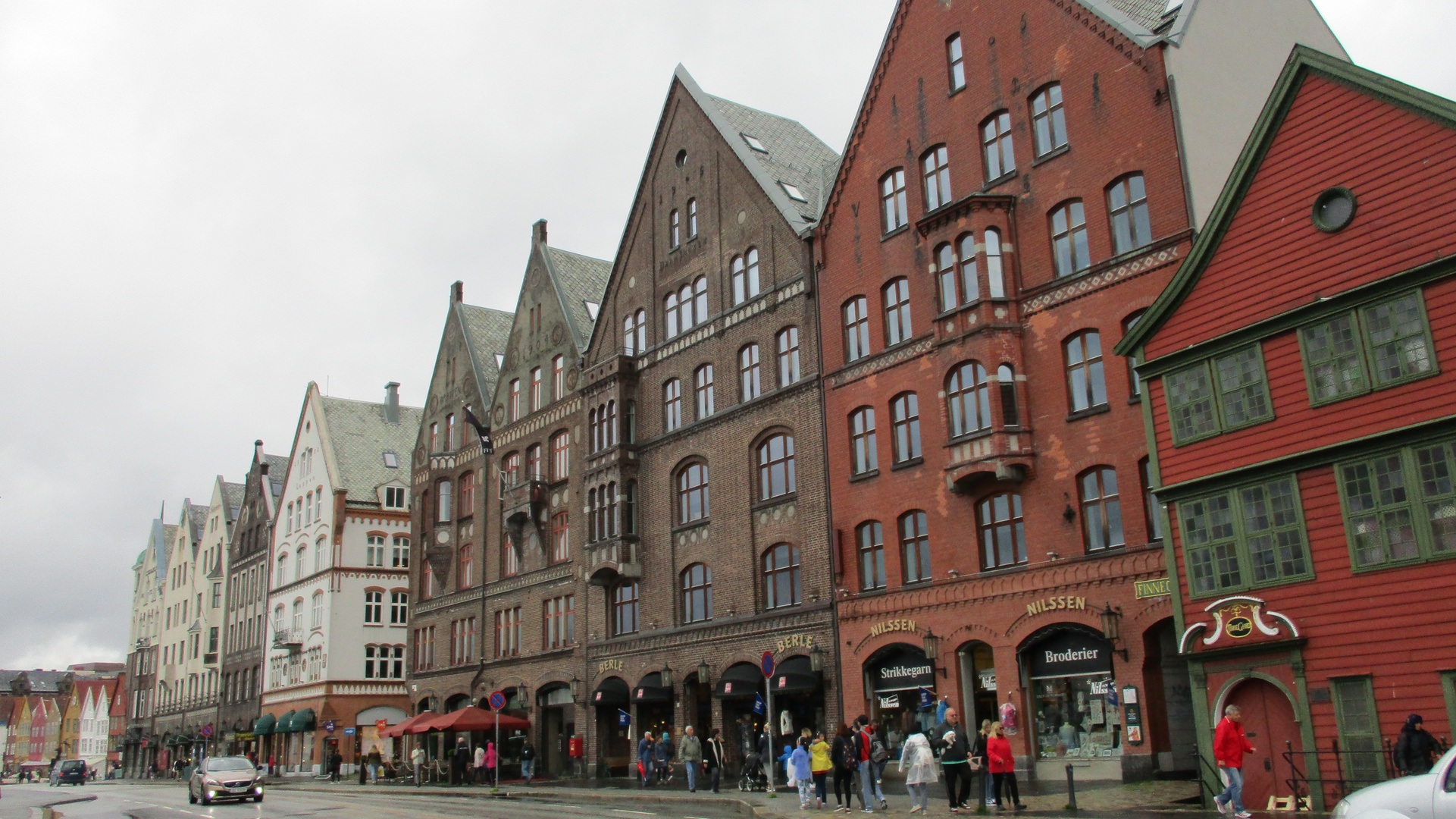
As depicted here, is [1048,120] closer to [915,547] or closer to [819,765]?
[915,547]

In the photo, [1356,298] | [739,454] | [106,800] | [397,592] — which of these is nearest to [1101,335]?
[1356,298]

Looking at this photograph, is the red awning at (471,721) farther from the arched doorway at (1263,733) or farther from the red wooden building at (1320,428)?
the arched doorway at (1263,733)

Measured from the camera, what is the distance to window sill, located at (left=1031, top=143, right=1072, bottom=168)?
29.0m

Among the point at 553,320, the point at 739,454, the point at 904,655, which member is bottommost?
the point at 904,655

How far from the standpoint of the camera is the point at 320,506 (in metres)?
70.1

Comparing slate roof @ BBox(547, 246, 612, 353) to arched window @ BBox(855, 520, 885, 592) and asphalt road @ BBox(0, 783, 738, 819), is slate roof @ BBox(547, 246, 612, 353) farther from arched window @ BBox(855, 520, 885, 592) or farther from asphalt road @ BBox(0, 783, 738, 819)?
asphalt road @ BBox(0, 783, 738, 819)

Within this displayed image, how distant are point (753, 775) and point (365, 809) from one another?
32.2ft

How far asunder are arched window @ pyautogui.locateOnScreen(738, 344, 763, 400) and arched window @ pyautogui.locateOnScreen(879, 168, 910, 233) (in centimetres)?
645

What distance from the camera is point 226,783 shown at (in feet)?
117

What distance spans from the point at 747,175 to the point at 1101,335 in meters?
15.6

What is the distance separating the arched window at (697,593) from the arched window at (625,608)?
3036 mm

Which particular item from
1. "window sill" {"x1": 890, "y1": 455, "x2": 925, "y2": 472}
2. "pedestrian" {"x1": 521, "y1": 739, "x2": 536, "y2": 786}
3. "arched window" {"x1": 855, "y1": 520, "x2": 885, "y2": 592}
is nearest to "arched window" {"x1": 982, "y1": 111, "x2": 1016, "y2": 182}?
"window sill" {"x1": 890, "y1": 455, "x2": 925, "y2": 472}

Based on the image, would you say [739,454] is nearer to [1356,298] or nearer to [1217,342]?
[1217,342]

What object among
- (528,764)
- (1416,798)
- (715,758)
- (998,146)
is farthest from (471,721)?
(1416,798)
